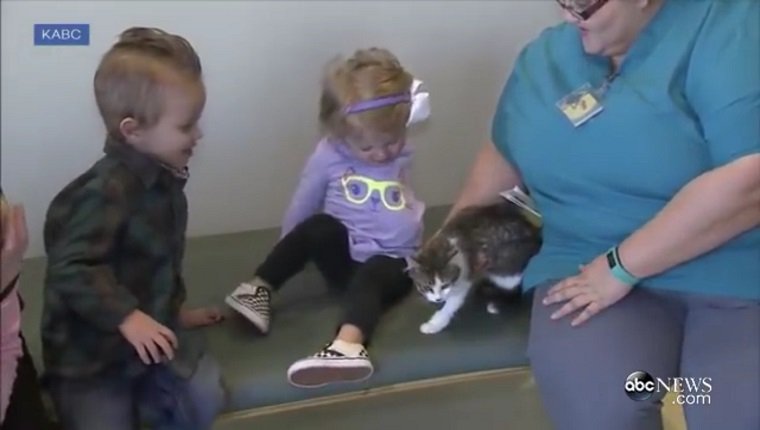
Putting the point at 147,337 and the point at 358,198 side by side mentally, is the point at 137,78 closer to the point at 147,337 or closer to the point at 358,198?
the point at 147,337

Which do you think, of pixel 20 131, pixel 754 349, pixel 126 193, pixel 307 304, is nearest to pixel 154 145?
pixel 126 193

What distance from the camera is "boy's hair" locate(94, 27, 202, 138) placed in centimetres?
149

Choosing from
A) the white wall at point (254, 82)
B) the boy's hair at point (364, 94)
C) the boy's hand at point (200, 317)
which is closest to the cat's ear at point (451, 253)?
the boy's hair at point (364, 94)

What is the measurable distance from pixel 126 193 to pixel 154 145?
0.08 metres

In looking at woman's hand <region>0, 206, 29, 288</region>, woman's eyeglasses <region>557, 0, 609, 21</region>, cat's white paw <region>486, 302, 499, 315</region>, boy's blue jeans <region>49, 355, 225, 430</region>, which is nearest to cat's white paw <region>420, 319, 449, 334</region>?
cat's white paw <region>486, 302, 499, 315</region>

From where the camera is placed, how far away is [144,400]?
155 centimetres

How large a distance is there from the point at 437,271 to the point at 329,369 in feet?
0.74

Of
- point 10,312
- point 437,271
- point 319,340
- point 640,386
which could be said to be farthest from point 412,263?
point 10,312

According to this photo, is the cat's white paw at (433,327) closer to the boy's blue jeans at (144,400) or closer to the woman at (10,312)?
the boy's blue jeans at (144,400)

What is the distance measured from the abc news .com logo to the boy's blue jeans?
1.90ft

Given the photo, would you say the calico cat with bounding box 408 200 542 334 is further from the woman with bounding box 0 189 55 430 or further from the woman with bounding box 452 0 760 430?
the woman with bounding box 0 189 55 430

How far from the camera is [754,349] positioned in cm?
153

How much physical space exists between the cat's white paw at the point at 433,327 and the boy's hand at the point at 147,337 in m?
0.42

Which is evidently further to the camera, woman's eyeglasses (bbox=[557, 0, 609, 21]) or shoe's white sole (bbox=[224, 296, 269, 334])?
shoe's white sole (bbox=[224, 296, 269, 334])
